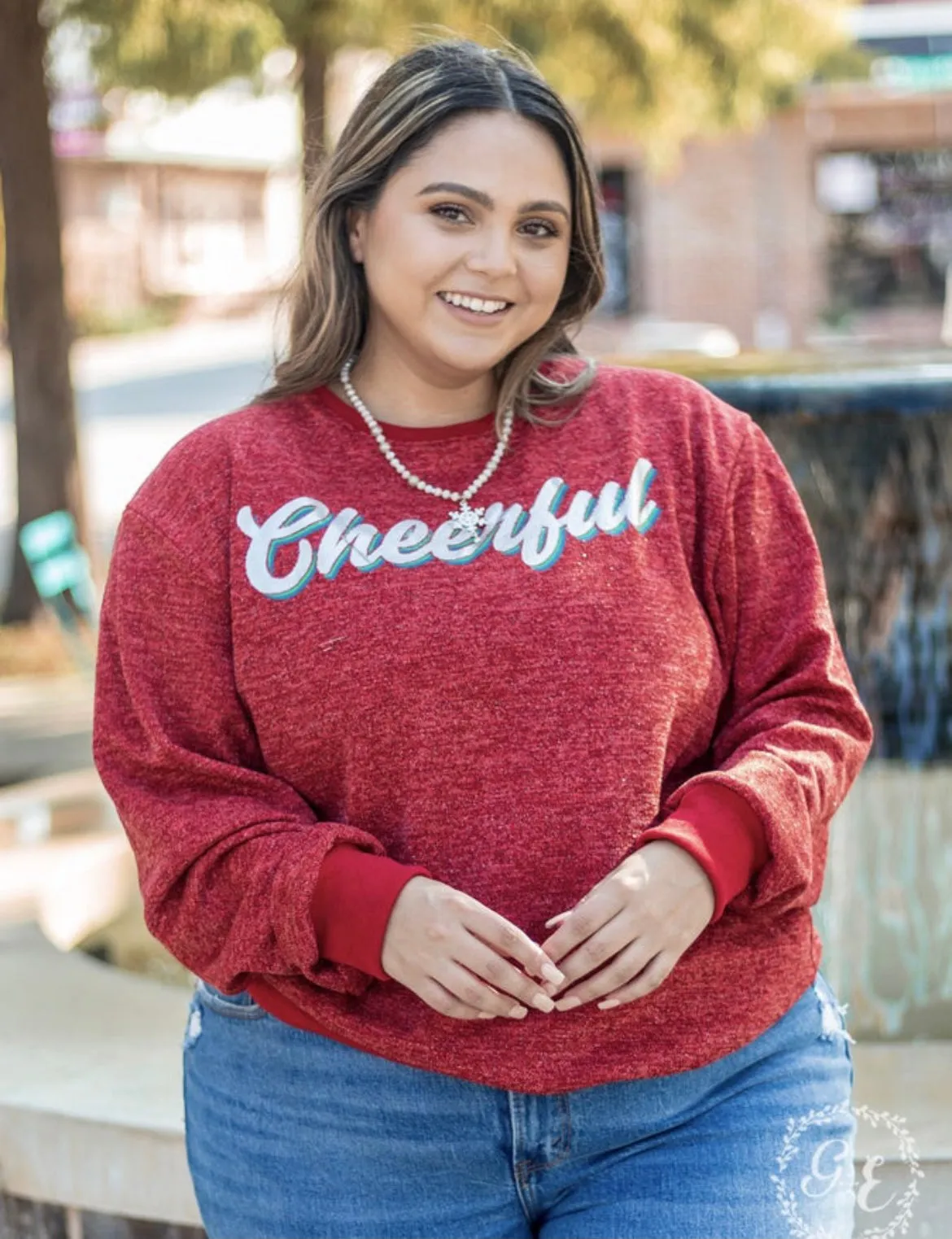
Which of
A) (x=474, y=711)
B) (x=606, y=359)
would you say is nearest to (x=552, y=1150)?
(x=474, y=711)

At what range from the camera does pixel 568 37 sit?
859cm

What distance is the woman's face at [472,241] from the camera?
1.79m

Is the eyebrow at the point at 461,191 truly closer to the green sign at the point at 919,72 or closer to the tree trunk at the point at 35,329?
the tree trunk at the point at 35,329

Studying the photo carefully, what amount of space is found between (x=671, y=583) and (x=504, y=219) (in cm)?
42

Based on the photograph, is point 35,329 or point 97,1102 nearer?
point 97,1102

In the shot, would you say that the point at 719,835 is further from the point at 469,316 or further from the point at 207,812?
the point at 469,316

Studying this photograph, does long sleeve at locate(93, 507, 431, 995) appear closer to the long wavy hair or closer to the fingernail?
the fingernail

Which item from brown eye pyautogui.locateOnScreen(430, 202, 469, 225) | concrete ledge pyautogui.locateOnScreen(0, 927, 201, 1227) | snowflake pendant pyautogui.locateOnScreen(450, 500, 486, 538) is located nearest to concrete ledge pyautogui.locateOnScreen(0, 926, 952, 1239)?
concrete ledge pyautogui.locateOnScreen(0, 927, 201, 1227)

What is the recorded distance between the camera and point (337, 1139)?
1706 mm

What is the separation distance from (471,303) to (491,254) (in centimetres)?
6

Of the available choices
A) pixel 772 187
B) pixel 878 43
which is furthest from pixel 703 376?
pixel 878 43

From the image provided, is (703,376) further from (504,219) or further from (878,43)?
(878,43)

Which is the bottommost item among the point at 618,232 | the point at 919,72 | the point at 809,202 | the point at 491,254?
the point at 618,232

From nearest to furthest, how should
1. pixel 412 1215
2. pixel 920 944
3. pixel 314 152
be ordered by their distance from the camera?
pixel 412 1215, pixel 314 152, pixel 920 944
